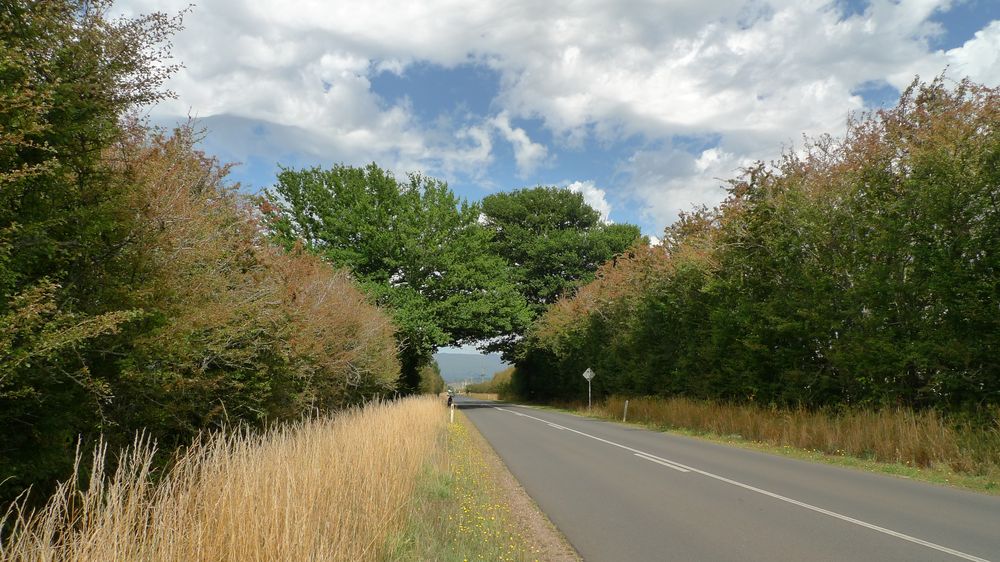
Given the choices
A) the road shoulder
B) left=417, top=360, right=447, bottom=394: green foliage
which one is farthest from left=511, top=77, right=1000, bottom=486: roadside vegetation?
left=417, top=360, right=447, bottom=394: green foliage

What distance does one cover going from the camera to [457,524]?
6789mm

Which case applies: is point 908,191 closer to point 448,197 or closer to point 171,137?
point 171,137

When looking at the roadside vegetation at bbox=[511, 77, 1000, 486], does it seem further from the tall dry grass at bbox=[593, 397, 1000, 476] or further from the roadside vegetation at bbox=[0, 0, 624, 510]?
the roadside vegetation at bbox=[0, 0, 624, 510]

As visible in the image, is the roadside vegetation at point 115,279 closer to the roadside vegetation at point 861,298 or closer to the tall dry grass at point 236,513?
the tall dry grass at point 236,513

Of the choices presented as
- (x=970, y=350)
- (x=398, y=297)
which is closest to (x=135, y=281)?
(x=970, y=350)

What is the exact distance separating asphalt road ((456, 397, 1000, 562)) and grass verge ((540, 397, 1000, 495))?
3.48 feet

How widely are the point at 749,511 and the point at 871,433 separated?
25.2ft

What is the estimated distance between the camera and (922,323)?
13.3m

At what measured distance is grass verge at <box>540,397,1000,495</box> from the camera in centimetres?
1071

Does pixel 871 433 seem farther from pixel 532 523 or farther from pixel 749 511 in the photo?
pixel 532 523

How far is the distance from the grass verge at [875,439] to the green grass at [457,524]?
7715 mm

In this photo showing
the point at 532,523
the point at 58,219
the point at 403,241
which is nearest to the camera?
the point at 58,219

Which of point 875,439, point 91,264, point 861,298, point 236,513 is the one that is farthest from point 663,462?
point 91,264

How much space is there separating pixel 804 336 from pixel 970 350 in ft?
19.3
